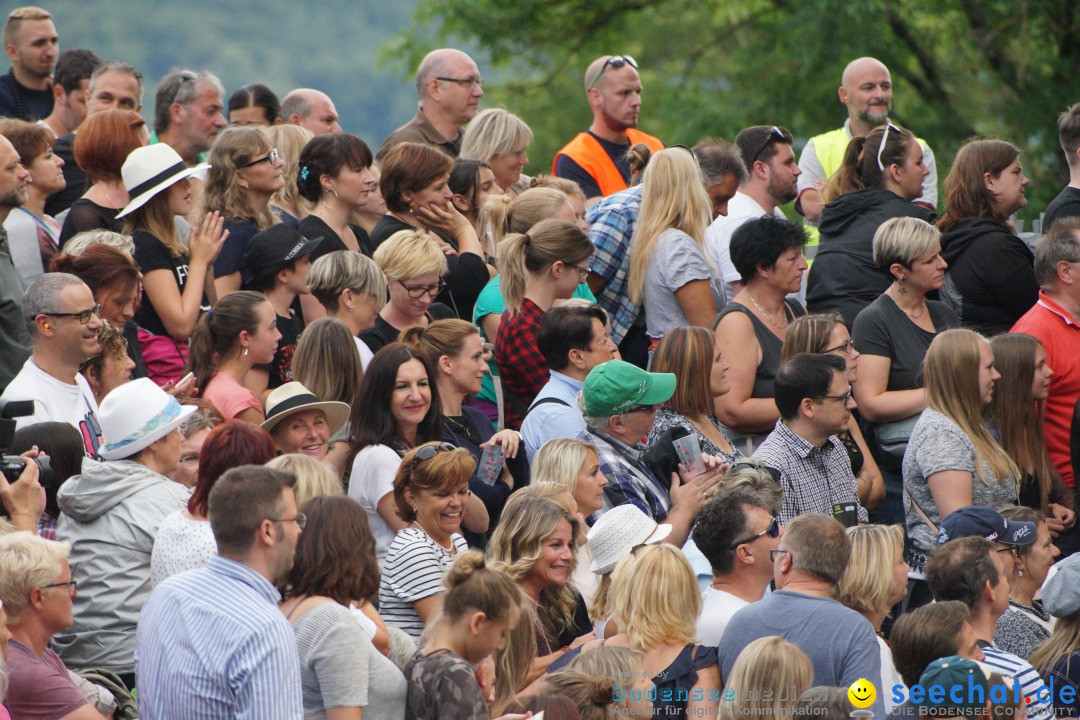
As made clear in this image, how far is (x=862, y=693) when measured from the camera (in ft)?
15.1

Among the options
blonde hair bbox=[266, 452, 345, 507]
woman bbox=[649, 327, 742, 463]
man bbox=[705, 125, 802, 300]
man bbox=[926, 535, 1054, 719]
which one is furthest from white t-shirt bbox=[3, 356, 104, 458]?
man bbox=[705, 125, 802, 300]

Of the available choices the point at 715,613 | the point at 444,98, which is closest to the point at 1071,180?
the point at 444,98

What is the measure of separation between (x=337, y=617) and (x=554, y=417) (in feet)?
7.96

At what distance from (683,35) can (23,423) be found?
2603 centimetres

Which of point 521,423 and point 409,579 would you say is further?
point 521,423

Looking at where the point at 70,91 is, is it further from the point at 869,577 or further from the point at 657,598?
the point at 869,577

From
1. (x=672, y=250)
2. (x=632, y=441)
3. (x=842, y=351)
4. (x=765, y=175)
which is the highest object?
(x=765, y=175)

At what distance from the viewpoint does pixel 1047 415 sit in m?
7.15

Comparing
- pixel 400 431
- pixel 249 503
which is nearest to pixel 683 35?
pixel 400 431

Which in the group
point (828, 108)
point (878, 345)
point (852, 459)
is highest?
point (828, 108)

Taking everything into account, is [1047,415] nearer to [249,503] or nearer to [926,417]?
[926,417]

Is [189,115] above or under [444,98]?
under

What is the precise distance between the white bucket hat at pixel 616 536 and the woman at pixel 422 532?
1.78 ft

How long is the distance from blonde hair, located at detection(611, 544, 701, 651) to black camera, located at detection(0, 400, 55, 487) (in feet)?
7.00
